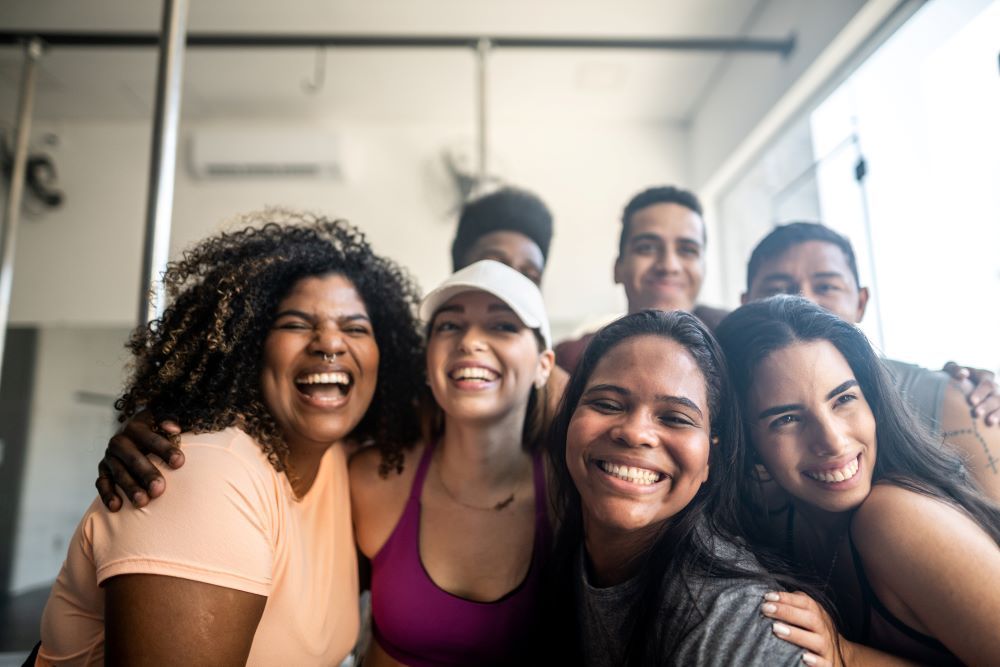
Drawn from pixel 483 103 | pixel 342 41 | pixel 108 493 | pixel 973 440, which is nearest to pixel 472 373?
pixel 108 493

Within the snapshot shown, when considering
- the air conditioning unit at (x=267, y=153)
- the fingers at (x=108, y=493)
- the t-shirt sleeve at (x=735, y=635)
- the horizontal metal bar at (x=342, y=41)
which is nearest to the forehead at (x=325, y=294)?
the fingers at (x=108, y=493)

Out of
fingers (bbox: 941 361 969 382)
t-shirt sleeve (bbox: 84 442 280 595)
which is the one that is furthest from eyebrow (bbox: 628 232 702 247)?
t-shirt sleeve (bbox: 84 442 280 595)

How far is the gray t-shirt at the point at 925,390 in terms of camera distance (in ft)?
4.37

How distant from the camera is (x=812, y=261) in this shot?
1.66m

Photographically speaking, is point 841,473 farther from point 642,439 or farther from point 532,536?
point 532,536

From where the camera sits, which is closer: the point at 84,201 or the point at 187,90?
the point at 187,90

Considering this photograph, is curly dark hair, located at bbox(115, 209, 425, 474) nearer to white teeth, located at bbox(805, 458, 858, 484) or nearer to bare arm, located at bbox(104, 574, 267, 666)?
bare arm, located at bbox(104, 574, 267, 666)

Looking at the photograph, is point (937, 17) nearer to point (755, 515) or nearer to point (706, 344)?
point (706, 344)

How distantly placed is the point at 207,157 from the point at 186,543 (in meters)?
3.58

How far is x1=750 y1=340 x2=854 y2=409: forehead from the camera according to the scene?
3.60ft

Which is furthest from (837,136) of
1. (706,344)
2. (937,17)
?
(706,344)

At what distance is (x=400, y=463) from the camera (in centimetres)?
154

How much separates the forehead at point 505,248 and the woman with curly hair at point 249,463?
A: 56 centimetres

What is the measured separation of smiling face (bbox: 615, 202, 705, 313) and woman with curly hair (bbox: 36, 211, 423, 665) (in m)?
0.86
